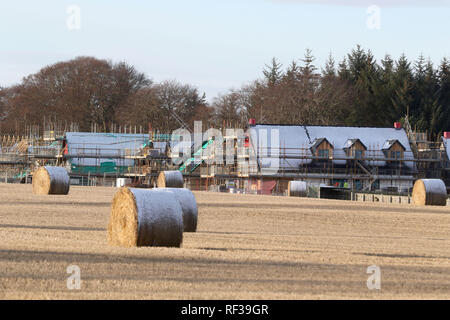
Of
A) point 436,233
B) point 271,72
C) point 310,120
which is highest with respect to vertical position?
point 271,72

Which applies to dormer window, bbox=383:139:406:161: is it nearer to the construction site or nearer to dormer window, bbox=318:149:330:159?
the construction site

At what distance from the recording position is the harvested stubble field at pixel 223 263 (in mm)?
12164

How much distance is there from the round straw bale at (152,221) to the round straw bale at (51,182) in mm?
33005

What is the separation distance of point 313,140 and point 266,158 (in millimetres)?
5174

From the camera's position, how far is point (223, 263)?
15.3m

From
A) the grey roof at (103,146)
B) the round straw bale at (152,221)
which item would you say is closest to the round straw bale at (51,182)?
the round straw bale at (152,221)

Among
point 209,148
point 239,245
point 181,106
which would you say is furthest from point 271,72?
point 239,245

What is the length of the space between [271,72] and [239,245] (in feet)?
406

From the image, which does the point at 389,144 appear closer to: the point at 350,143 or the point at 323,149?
the point at 350,143

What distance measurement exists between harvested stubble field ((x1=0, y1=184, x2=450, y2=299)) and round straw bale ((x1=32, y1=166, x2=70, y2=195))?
76.0 ft

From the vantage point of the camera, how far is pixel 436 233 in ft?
93.4

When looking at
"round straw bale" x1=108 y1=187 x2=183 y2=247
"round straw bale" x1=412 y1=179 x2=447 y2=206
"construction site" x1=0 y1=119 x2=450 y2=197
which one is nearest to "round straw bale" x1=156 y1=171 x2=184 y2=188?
"round straw bale" x1=412 y1=179 x2=447 y2=206

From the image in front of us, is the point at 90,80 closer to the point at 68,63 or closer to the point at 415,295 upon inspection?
the point at 68,63

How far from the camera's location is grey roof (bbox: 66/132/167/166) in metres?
107
